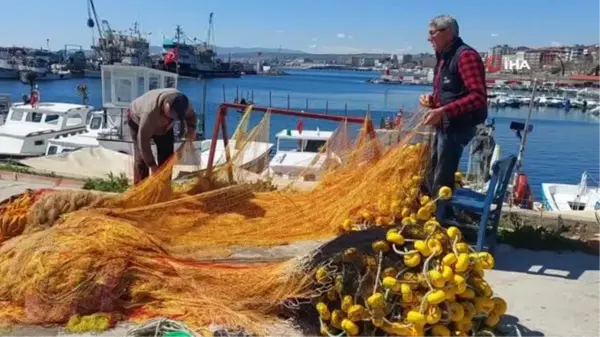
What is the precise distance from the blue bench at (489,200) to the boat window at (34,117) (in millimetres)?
21523

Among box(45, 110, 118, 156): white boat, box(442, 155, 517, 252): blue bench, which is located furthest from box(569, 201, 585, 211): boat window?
box(442, 155, 517, 252): blue bench

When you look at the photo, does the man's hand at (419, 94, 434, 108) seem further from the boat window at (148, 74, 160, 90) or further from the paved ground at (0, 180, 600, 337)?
the boat window at (148, 74, 160, 90)

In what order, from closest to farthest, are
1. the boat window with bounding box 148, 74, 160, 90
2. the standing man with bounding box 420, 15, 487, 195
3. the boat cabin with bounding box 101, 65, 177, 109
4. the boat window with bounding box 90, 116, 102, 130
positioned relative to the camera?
the standing man with bounding box 420, 15, 487, 195, the boat cabin with bounding box 101, 65, 177, 109, the boat window with bounding box 148, 74, 160, 90, the boat window with bounding box 90, 116, 102, 130

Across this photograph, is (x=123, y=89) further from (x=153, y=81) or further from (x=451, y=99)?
(x=451, y=99)

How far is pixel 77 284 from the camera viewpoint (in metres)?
3.86

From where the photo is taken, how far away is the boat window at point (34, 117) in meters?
23.8

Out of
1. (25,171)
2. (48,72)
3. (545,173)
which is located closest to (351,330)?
(25,171)

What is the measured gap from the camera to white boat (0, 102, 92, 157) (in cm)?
2117

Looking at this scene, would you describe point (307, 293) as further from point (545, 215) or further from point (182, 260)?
point (545, 215)

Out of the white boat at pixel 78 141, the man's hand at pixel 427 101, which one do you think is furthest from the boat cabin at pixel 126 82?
the man's hand at pixel 427 101

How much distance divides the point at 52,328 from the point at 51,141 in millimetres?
17977

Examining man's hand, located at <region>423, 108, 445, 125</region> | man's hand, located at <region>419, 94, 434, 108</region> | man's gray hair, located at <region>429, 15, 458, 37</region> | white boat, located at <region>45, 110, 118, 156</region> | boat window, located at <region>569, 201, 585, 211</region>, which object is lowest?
boat window, located at <region>569, 201, 585, 211</region>

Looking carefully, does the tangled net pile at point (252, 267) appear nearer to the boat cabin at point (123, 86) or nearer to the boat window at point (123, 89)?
the boat cabin at point (123, 86)

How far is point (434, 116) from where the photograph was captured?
4855 mm
